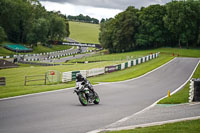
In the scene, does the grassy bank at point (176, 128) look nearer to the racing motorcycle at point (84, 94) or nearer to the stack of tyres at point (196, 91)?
the stack of tyres at point (196, 91)

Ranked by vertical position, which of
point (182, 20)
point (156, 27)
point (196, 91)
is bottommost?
point (196, 91)

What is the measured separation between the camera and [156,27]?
97.6 meters

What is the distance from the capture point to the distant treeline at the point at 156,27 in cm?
9450

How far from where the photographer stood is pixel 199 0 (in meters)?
97.8

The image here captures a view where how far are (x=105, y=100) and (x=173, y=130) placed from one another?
9584mm

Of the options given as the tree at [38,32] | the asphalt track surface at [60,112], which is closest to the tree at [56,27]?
the tree at [38,32]

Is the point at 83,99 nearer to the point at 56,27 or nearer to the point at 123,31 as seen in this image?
the point at 123,31

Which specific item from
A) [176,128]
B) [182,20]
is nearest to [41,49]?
[182,20]

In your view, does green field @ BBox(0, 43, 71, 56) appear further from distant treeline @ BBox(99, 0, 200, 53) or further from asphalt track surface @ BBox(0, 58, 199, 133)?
asphalt track surface @ BBox(0, 58, 199, 133)

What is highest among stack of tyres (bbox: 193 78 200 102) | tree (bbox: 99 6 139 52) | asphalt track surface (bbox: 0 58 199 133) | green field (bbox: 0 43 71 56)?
tree (bbox: 99 6 139 52)

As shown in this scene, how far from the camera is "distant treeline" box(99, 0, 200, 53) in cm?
9450

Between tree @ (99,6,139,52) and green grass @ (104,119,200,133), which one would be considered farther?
tree @ (99,6,139,52)

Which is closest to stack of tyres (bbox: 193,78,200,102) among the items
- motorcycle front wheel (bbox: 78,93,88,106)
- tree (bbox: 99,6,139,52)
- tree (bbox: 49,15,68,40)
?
motorcycle front wheel (bbox: 78,93,88,106)

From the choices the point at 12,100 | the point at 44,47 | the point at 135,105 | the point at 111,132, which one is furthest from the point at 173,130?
the point at 44,47
